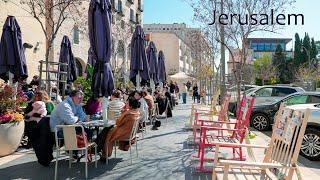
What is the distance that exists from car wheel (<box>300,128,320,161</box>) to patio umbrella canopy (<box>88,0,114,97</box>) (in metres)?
4.73

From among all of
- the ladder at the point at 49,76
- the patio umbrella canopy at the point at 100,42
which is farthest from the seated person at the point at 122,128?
the ladder at the point at 49,76

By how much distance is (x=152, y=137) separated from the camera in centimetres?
1267

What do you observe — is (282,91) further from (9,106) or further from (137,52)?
(9,106)

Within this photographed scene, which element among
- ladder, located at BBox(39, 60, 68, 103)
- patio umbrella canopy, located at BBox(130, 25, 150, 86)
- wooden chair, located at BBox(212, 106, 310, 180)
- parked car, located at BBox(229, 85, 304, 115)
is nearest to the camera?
wooden chair, located at BBox(212, 106, 310, 180)

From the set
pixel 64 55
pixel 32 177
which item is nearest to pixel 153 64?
pixel 64 55

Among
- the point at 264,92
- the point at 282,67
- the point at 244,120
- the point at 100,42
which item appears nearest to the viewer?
the point at 244,120

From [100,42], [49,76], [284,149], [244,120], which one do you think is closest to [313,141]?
[244,120]

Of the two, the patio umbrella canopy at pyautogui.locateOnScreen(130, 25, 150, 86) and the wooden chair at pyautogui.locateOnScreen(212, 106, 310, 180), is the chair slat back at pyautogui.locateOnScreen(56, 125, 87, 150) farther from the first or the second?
the patio umbrella canopy at pyautogui.locateOnScreen(130, 25, 150, 86)

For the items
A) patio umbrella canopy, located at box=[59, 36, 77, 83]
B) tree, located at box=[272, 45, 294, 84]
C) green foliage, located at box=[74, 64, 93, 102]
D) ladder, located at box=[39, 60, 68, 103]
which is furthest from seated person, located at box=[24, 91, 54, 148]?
tree, located at box=[272, 45, 294, 84]

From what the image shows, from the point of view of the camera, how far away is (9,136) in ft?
31.2

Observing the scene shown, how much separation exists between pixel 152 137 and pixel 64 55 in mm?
5087

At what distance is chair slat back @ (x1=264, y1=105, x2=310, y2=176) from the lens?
470 centimetres

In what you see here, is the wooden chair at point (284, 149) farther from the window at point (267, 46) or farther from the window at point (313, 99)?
the window at point (267, 46)

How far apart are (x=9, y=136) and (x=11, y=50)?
11.7ft
